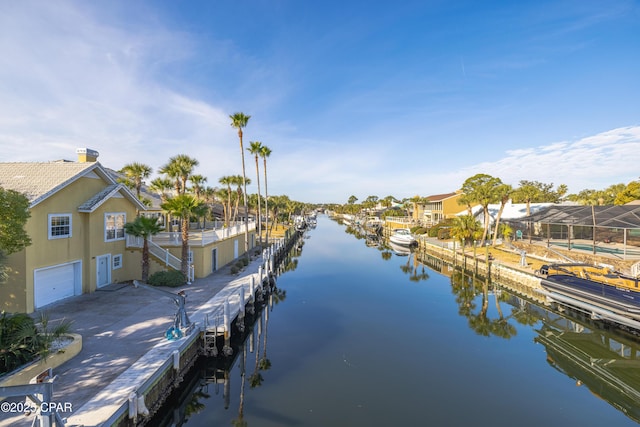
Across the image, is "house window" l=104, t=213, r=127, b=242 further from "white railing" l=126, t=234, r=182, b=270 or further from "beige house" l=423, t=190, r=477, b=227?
"beige house" l=423, t=190, r=477, b=227

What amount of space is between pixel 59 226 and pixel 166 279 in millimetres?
6314

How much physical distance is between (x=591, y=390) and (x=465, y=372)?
4.55 meters

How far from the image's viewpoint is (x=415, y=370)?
13.5m

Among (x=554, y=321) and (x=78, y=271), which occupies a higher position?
(x=78, y=271)

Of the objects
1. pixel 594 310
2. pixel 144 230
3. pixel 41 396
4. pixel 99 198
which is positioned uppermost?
pixel 99 198

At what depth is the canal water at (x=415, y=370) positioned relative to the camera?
34.6ft

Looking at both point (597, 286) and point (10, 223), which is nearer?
point (10, 223)

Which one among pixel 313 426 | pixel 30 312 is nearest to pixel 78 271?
pixel 30 312

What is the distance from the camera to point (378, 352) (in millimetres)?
15227

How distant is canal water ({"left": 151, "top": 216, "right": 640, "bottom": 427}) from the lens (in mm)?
10555

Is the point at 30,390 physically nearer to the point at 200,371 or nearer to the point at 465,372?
the point at 200,371

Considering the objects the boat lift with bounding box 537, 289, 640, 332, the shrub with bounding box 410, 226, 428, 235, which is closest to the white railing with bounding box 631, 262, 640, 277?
the boat lift with bounding box 537, 289, 640, 332

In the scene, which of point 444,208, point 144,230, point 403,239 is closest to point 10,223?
point 144,230

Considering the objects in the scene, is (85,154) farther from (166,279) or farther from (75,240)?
(166,279)
